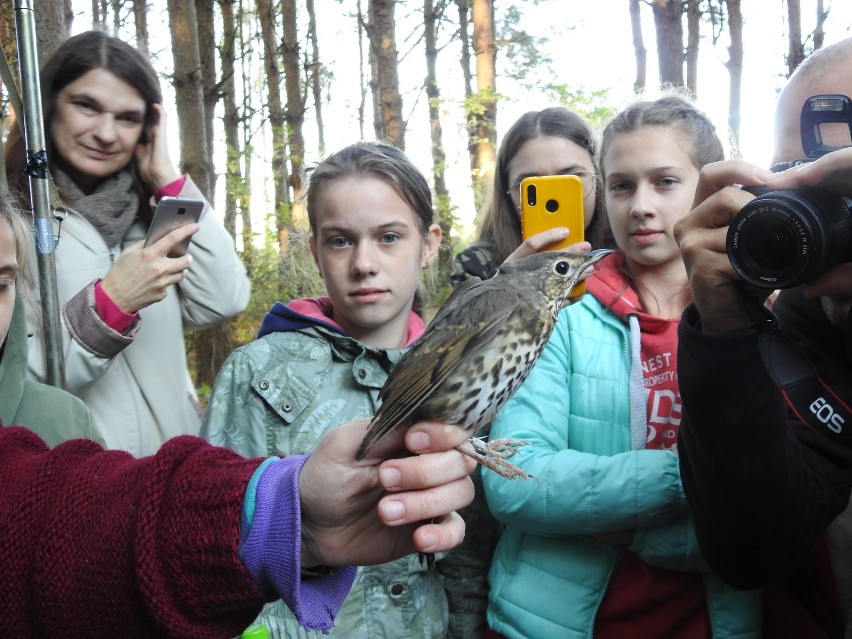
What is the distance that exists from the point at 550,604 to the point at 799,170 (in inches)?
58.6

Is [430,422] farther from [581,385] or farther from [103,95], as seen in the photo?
[103,95]

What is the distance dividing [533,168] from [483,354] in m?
1.84

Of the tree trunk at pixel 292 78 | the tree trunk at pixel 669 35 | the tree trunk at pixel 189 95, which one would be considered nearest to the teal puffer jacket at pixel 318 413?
the tree trunk at pixel 189 95

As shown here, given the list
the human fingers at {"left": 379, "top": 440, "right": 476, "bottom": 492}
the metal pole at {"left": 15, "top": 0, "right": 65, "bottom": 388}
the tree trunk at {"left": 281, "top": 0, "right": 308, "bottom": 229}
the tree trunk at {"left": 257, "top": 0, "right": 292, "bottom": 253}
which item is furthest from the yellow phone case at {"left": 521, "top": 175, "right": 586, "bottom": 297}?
the tree trunk at {"left": 257, "top": 0, "right": 292, "bottom": 253}

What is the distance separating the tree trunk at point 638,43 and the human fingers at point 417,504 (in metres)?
13.7

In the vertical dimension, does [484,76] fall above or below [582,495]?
above

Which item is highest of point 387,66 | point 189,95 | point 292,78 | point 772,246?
point 292,78

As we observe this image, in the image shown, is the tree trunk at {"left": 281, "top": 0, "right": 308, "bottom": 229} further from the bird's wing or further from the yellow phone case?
the bird's wing

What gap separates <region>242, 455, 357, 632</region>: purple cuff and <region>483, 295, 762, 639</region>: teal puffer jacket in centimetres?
91

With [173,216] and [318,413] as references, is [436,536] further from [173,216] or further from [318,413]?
[173,216]

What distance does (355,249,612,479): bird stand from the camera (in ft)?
5.45

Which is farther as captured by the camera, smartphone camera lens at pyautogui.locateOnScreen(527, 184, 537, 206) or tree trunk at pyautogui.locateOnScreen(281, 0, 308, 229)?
tree trunk at pyautogui.locateOnScreen(281, 0, 308, 229)

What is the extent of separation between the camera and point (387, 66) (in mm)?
10281

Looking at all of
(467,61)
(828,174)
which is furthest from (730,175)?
(467,61)
